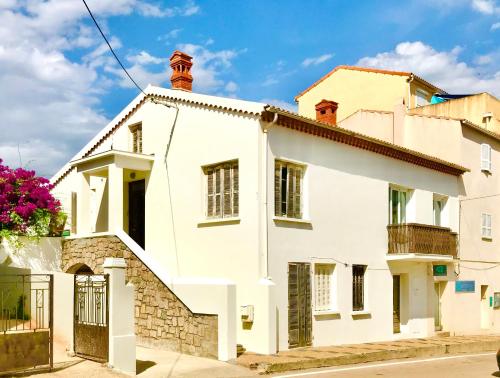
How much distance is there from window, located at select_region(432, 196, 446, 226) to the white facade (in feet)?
4.21

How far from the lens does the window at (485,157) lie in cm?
2527

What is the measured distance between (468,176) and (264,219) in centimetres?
1255

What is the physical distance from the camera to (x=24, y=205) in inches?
724

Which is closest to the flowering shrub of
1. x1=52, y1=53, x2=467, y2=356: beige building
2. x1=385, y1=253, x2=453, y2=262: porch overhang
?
x1=52, y1=53, x2=467, y2=356: beige building

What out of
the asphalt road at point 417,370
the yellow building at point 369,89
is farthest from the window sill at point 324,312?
the yellow building at point 369,89

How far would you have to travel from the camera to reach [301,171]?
1714 cm

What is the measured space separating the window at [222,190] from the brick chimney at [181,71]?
337 centimetres

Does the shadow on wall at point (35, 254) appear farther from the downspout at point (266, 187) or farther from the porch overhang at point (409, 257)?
the porch overhang at point (409, 257)

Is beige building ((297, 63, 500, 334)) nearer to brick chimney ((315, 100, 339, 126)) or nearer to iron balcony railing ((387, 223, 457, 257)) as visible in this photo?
brick chimney ((315, 100, 339, 126))

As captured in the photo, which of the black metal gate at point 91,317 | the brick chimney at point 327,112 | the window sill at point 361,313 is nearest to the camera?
the black metal gate at point 91,317

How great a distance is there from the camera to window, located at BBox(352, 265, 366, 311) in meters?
18.7

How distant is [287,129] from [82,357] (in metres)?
7.82

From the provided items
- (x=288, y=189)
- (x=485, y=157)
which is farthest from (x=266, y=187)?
(x=485, y=157)

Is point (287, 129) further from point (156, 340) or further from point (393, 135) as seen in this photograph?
point (393, 135)
